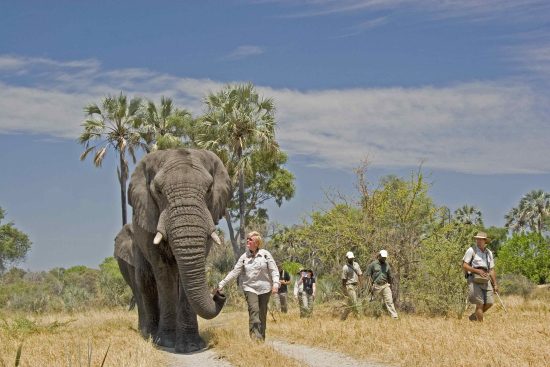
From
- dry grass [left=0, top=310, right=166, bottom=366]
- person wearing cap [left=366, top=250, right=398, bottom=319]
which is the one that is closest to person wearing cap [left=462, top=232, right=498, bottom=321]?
person wearing cap [left=366, top=250, right=398, bottom=319]

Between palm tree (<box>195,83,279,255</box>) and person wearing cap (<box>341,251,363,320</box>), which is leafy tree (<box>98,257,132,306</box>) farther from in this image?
person wearing cap (<box>341,251,363,320</box>)

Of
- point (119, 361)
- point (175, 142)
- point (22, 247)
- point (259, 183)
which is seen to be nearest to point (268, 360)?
point (119, 361)

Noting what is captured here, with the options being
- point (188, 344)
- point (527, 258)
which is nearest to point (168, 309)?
point (188, 344)

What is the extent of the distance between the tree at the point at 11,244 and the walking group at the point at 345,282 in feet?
164

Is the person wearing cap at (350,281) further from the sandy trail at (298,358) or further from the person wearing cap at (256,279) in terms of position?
the person wearing cap at (256,279)

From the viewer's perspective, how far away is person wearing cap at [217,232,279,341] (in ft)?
41.6

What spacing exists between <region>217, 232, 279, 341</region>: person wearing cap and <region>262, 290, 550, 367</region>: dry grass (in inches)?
46.3

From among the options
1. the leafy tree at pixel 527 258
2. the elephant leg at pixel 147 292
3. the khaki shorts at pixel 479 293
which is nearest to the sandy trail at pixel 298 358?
the elephant leg at pixel 147 292

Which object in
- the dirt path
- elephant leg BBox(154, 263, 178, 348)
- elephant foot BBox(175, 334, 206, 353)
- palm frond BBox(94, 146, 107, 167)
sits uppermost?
palm frond BBox(94, 146, 107, 167)

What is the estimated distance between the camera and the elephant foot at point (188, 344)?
510 inches

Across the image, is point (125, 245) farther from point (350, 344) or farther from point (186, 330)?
point (350, 344)

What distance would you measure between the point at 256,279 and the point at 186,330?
4.95ft

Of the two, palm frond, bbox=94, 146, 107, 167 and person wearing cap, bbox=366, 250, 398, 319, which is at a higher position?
palm frond, bbox=94, 146, 107, 167

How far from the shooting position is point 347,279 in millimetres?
18719
